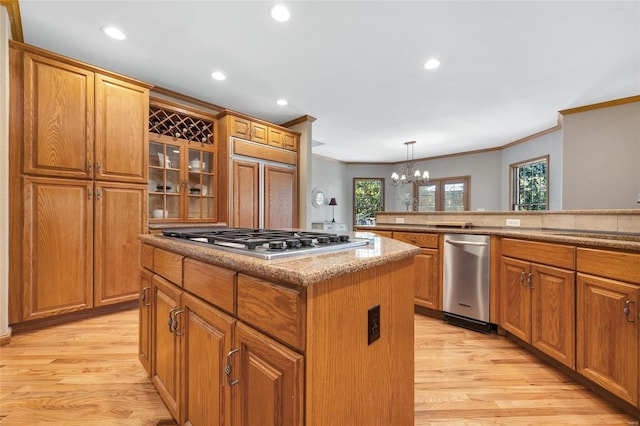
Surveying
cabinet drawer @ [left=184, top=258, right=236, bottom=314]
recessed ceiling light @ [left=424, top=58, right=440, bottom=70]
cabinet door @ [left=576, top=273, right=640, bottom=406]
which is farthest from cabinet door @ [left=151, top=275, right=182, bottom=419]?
recessed ceiling light @ [left=424, top=58, right=440, bottom=70]

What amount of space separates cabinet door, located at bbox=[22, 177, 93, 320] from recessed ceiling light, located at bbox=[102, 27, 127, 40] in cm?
128

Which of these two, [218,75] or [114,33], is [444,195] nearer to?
[218,75]

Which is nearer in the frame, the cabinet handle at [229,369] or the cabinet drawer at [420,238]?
the cabinet handle at [229,369]

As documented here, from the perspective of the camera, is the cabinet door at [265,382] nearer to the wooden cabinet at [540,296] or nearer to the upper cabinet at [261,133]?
the wooden cabinet at [540,296]

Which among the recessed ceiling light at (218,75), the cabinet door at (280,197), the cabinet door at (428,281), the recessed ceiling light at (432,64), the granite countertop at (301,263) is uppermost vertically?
the recessed ceiling light at (432,64)

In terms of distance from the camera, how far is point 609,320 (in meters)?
1.49

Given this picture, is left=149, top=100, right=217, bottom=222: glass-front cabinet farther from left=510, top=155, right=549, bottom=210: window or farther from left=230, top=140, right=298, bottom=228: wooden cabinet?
left=510, top=155, right=549, bottom=210: window

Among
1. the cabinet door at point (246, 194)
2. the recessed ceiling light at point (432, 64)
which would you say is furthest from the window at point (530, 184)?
the cabinet door at point (246, 194)

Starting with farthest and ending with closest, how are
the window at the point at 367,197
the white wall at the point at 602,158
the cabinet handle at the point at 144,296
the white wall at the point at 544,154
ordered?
the window at the point at 367,197 → the white wall at the point at 544,154 → the white wall at the point at 602,158 → the cabinet handle at the point at 144,296

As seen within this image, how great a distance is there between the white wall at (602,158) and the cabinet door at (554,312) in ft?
9.59

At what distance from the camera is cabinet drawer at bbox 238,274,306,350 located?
664 millimetres

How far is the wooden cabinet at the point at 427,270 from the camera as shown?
2707 mm

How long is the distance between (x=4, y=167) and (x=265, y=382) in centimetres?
264

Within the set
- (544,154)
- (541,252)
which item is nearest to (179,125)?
(541,252)
